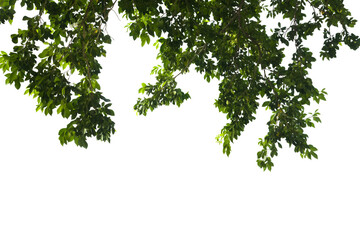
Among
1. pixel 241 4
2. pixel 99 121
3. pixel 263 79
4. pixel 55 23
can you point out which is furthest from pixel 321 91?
pixel 55 23

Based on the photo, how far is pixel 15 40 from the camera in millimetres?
3273

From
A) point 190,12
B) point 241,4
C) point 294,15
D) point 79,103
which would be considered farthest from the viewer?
point 294,15

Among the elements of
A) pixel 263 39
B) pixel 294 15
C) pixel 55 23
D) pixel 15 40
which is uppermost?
pixel 294 15

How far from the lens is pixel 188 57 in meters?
4.86

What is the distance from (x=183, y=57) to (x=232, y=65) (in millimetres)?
699

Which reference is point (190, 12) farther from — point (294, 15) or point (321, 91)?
point (321, 91)

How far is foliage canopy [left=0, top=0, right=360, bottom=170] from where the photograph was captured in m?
3.12

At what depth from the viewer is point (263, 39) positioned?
4258mm

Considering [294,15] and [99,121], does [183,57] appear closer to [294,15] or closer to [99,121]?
[294,15]

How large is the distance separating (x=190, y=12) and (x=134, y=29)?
101 cm

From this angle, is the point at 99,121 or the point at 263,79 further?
the point at 263,79

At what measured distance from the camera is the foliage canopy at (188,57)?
312 cm

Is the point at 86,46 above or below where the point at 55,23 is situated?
below

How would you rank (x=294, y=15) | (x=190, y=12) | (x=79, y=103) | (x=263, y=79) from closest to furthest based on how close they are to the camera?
(x=79, y=103) → (x=190, y=12) → (x=294, y=15) → (x=263, y=79)
